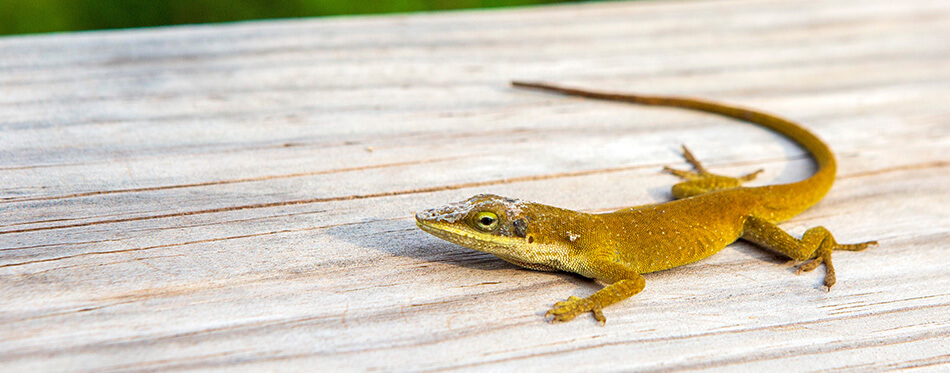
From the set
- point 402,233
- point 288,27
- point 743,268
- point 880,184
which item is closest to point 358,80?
point 288,27

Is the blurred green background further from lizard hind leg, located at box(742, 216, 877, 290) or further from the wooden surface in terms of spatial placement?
lizard hind leg, located at box(742, 216, 877, 290)

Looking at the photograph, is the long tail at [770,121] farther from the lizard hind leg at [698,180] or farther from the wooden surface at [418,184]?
the lizard hind leg at [698,180]

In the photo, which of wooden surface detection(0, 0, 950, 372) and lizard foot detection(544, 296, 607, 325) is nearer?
wooden surface detection(0, 0, 950, 372)

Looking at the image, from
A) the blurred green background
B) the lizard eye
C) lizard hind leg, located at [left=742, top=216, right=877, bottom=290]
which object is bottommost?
lizard hind leg, located at [left=742, top=216, right=877, bottom=290]

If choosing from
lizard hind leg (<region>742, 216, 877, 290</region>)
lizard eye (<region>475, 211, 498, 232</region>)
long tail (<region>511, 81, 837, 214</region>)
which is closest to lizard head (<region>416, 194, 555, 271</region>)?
lizard eye (<region>475, 211, 498, 232</region>)

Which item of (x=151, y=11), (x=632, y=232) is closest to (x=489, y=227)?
(x=632, y=232)

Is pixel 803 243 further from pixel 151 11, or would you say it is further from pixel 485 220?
pixel 151 11
